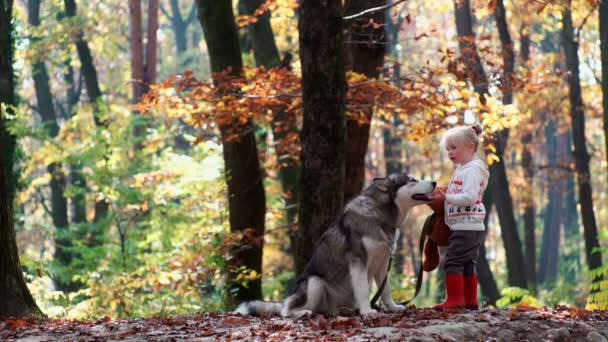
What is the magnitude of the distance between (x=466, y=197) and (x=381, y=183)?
0.82 meters

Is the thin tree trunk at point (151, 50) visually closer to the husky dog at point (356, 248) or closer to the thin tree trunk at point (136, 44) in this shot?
the thin tree trunk at point (136, 44)

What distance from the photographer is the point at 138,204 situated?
1728 centimetres

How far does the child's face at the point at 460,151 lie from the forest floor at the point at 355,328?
138cm

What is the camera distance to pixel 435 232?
24.3ft

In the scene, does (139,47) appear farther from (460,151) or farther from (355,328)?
(355,328)

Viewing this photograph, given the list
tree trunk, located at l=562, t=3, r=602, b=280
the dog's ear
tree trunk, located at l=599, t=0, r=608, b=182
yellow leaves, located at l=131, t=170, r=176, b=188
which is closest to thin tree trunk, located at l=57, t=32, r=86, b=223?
yellow leaves, located at l=131, t=170, r=176, b=188

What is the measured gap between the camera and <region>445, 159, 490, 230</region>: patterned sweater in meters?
6.88

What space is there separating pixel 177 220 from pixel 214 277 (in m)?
5.94

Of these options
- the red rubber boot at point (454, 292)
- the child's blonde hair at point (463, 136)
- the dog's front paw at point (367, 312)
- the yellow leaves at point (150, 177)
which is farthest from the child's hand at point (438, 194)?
the yellow leaves at point (150, 177)

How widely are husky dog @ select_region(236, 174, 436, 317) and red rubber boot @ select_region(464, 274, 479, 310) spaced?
782mm

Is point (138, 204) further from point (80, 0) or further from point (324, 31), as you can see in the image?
point (80, 0)

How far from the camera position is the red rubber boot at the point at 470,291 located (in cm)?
722

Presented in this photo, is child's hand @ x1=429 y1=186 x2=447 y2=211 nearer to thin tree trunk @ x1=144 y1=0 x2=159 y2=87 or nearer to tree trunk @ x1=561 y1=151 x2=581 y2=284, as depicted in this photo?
thin tree trunk @ x1=144 y1=0 x2=159 y2=87

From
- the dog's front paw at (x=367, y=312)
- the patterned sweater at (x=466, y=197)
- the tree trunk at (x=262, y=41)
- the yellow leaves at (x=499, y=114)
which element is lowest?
the dog's front paw at (x=367, y=312)
